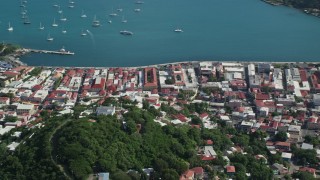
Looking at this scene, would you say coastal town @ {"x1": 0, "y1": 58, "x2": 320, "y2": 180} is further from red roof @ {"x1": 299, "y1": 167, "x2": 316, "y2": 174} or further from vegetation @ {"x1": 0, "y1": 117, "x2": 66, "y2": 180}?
vegetation @ {"x1": 0, "y1": 117, "x2": 66, "y2": 180}

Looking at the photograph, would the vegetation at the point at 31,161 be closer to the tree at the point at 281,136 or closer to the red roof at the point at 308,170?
the red roof at the point at 308,170

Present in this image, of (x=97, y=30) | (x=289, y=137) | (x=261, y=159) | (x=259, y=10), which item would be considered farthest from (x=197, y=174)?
(x=259, y=10)

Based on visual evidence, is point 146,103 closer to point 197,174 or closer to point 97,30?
point 197,174

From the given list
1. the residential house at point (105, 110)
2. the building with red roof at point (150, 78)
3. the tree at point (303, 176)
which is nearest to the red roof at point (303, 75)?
the building with red roof at point (150, 78)

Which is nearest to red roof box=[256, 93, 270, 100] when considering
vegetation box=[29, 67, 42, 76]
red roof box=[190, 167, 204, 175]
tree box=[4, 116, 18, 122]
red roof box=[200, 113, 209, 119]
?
red roof box=[200, 113, 209, 119]

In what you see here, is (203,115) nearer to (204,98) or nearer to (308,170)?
(204,98)
